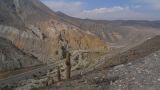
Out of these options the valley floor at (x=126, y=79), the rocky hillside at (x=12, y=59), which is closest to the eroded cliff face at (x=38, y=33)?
the rocky hillside at (x=12, y=59)

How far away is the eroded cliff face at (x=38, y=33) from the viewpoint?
286 feet

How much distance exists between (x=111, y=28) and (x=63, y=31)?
60.2m

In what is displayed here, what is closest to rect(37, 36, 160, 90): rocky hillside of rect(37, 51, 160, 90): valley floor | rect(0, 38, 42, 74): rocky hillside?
rect(37, 51, 160, 90): valley floor

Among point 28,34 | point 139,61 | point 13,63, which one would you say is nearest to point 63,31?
point 28,34

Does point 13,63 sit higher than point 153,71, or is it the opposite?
point 153,71

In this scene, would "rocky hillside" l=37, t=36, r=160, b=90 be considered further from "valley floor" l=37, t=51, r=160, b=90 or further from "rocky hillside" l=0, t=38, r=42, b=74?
"rocky hillside" l=0, t=38, r=42, b=74

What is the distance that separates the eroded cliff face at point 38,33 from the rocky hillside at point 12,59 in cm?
621

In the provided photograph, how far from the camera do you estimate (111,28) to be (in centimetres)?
15262

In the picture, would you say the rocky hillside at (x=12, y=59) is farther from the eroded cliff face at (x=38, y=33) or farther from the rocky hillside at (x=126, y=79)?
the rocky hillside at (x=126, y=79)

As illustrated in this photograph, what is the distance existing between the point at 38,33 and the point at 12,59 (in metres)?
19.5

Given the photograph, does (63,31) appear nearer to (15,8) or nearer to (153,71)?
(15,8)

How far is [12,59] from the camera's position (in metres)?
73.4

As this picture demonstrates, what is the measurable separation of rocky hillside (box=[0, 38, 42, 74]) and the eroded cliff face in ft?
20.4

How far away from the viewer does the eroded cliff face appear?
87.2 metres
